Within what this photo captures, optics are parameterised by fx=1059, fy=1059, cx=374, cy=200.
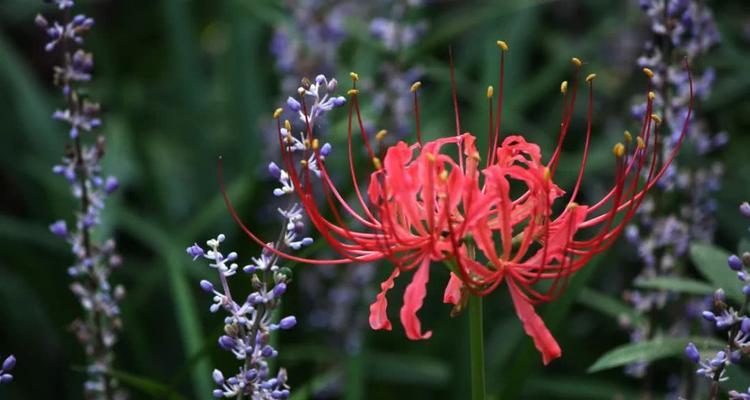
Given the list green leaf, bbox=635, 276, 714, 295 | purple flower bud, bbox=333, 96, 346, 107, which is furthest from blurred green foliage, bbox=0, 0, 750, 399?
purple flower bud, bbox=333, 96, 346, 107

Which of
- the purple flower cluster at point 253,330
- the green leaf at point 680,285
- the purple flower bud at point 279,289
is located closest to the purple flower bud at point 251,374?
the purple flower cluster at point 253,330

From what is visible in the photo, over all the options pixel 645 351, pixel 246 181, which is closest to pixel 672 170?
pixel 645 351

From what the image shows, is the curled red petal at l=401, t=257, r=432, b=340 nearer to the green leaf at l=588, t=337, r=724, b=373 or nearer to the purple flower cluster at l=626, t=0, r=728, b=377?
the green leaf at l=588, t=337, r=724, b=373

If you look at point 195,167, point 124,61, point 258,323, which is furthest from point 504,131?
point 258,323

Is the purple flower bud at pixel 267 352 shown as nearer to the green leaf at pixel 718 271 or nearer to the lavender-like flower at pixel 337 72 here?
the green leaf at pixel 718 271

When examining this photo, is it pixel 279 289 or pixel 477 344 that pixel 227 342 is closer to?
pixel 279 289

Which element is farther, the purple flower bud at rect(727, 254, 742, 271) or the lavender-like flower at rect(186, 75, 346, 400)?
the purple flower bud at rect(727, 254, 742, 271)
